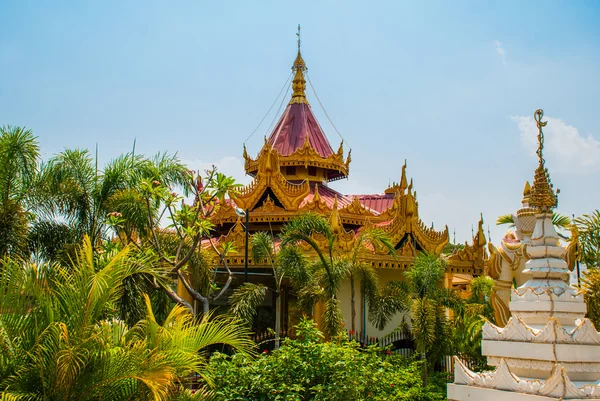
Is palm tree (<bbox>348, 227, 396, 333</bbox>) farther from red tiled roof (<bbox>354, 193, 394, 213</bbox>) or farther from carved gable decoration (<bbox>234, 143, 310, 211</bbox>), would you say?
red tiled roof (<bbox>354, 193, 394, 213</bbox>)

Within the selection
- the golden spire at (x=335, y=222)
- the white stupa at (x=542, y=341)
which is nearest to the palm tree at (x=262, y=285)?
the golden spire at (x=335, y=222)

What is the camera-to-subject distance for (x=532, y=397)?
6.35m

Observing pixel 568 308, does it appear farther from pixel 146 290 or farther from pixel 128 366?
pixel 146 290

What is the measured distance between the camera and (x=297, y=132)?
77.6 ft

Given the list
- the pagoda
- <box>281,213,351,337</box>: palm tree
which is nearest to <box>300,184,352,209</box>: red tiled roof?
the pagoda

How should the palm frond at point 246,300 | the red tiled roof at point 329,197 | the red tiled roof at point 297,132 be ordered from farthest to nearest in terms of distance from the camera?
the red tiled roof at point 297,132 < the red tiled roof at point 329,197 < the palm frond at point 246,300

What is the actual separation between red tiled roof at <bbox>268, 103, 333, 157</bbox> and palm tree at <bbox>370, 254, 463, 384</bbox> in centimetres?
768

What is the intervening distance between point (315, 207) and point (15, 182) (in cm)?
866

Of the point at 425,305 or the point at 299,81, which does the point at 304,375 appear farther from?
the point at 299,81

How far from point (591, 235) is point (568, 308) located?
4.62m

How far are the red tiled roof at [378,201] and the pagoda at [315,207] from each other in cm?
3

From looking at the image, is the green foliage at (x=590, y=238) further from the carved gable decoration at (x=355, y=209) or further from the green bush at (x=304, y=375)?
the carved gable decoration at (x=355, y=209)

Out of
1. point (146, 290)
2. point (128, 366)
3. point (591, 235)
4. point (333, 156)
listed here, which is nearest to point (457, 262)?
point (333, 156)

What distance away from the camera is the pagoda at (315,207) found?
18.6 meters
